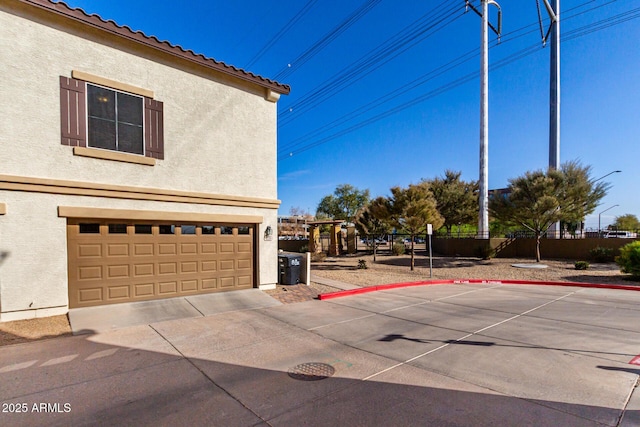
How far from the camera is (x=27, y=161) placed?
7543 mm

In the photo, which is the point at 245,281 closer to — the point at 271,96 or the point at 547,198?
the point at 271,96

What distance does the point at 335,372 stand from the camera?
16.6ft

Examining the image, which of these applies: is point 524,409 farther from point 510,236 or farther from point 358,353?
point 510,236

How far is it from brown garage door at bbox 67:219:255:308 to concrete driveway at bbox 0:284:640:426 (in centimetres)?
189

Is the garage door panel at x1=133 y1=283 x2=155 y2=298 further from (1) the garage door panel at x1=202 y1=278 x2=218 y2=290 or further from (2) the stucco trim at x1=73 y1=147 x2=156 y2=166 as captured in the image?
(2) the stucco trim at x1=73 y1=147 x2=156 y2=166

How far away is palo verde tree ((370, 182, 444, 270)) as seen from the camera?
1828cm

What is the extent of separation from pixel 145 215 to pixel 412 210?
13.5m

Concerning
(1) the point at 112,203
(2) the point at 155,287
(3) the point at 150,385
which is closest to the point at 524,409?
(3) the point at 150,385

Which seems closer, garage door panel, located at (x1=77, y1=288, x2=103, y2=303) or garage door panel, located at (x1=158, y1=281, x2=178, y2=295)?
garage door panel, located at (x1=77, y1=288, x2=103, y2=303)

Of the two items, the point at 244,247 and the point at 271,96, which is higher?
the point at 271,96

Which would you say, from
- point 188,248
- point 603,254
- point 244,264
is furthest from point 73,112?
point 603,254

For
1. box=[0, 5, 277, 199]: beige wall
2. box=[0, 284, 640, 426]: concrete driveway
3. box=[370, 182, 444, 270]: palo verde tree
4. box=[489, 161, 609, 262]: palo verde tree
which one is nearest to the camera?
box=[0, 284, 640, 426]: concrete driveway

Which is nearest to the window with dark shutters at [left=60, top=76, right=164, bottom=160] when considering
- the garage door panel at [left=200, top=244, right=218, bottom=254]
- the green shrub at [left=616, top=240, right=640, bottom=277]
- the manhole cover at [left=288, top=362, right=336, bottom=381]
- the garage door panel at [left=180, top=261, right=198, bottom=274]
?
the garage door panel at [left=200, top=244, right=218, bottom=254]

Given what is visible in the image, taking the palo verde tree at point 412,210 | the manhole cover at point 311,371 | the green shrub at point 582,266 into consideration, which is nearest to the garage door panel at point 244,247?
the manhole cover at point 311,371
